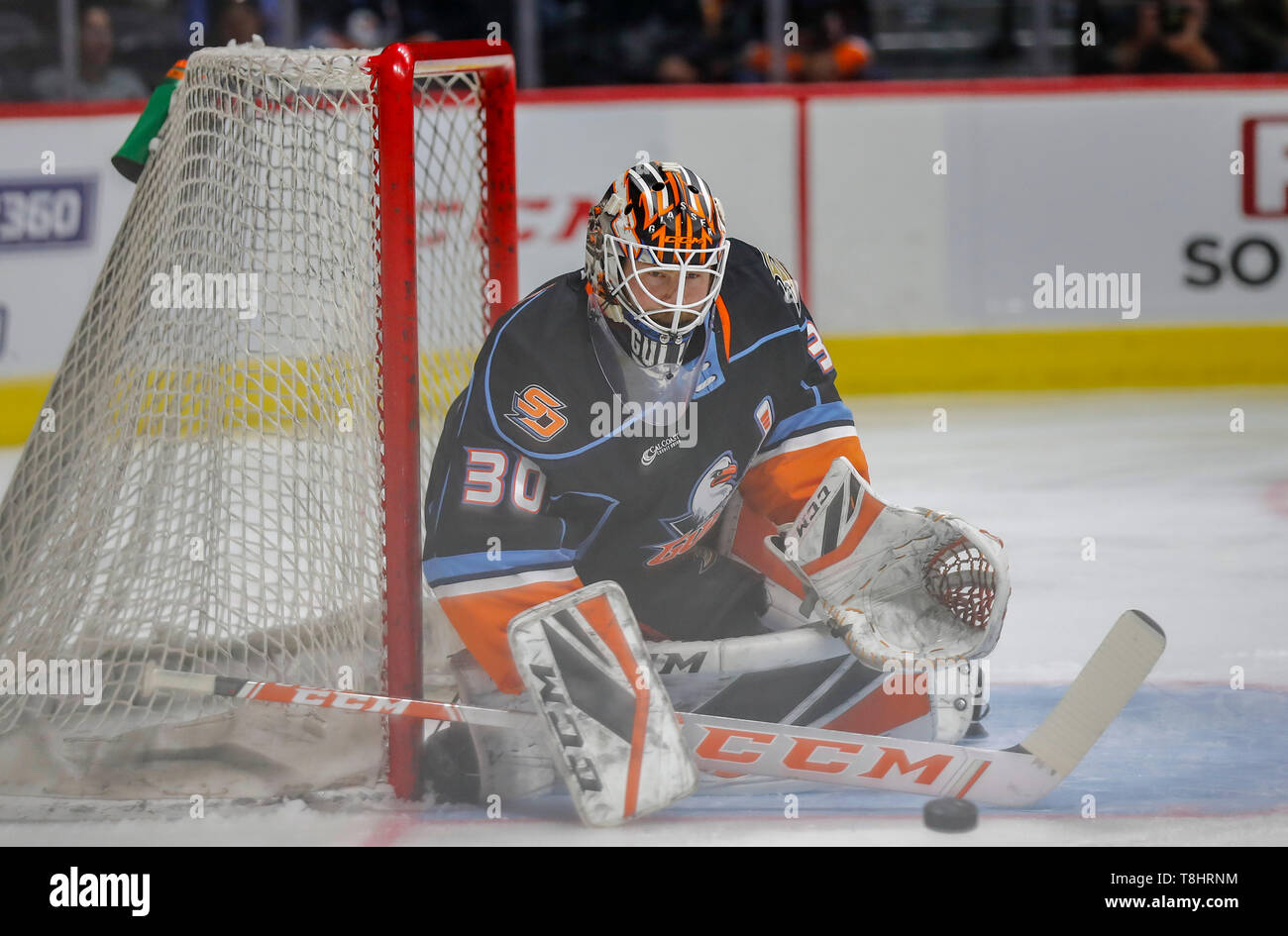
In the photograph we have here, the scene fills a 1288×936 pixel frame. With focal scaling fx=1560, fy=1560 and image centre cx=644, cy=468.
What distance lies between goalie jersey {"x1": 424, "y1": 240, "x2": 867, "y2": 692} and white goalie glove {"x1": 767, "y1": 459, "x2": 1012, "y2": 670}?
0.07 meters

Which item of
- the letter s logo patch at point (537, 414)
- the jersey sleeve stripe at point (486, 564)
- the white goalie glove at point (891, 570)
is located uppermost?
the letter s logo patch at point (537, 414)

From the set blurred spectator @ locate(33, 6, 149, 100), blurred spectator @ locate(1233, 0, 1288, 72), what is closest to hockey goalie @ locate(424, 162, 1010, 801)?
blurred spectator @ locate(33, 6, 149, 100)

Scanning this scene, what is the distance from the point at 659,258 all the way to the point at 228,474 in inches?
38.9

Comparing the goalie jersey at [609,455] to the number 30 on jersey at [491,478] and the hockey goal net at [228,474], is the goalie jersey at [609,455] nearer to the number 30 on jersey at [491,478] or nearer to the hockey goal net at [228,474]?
the number 30 on jersey at [491,478]

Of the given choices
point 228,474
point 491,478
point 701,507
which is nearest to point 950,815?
point 701,507

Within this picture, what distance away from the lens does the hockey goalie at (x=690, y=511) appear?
7.86ft

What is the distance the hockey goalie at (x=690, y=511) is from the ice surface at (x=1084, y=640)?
0.19m

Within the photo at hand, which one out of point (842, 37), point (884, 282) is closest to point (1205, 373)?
point (884, 282)

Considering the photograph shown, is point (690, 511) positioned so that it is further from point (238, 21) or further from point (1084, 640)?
point (238, 21)

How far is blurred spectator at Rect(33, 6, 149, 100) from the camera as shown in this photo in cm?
579

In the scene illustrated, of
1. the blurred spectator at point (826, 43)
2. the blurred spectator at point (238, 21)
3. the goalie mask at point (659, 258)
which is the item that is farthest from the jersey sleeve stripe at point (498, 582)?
the blurred spectator at point (826, 43)

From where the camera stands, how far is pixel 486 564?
2.39 meters

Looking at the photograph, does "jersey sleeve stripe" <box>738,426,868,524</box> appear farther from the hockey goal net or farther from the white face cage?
the hockey goal net

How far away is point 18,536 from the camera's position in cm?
279
